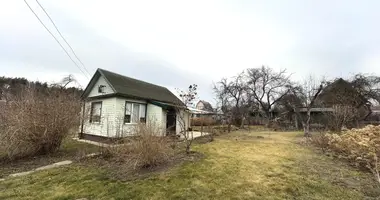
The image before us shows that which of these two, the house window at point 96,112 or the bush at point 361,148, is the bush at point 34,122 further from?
the bush at point 361,148

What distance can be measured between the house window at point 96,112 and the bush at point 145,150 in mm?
8529

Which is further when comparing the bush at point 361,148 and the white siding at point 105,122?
the white siding at point 105,122

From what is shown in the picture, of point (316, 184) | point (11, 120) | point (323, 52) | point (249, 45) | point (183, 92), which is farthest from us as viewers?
point (323, 52)

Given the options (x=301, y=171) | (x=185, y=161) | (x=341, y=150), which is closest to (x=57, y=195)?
(x=185, y=161)

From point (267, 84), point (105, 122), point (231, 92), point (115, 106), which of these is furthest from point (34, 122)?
point (267, 84)

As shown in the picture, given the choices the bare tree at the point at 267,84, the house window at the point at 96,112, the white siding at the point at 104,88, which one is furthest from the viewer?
the bare tree at the point at 267,84

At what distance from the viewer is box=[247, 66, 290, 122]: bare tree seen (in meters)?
38.7

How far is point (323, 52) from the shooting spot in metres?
18.9

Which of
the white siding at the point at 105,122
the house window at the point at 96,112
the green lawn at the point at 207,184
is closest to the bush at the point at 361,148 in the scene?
the green lawn at the point at 207,184

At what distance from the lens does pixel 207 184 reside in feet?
17.5

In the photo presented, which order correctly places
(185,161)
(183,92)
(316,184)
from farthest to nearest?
(183,92), (185,161), (316,184)

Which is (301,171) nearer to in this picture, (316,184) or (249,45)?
(316,184)

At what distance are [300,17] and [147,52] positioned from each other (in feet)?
32.8

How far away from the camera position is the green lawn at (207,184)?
15.7 ft
